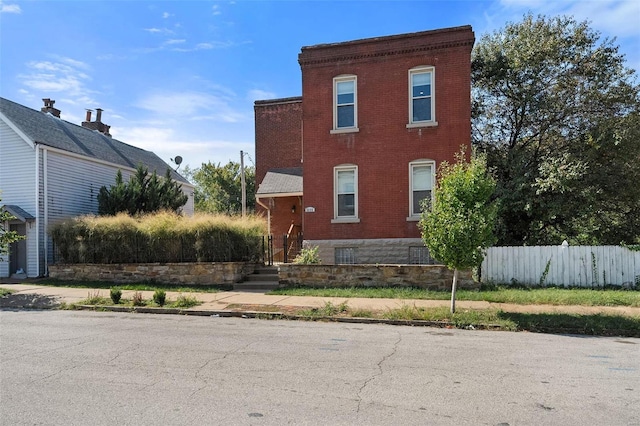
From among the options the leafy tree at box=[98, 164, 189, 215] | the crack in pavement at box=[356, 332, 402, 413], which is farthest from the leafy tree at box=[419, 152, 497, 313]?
the leafy tree at box=[98, 164, 189, 215]

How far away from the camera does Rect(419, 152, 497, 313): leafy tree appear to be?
9.64m

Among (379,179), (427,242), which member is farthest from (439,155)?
(427,242)

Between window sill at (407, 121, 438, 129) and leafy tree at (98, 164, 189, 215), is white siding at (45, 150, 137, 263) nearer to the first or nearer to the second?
leafy tree at (98, 164, 189, 215)

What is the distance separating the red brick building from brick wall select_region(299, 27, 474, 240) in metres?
0.04

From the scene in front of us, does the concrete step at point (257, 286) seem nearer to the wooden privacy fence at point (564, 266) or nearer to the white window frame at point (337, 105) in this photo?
the white window frame at point (337, 105)

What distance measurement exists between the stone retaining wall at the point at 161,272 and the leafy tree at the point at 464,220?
25.2ft

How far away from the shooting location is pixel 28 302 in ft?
40.9

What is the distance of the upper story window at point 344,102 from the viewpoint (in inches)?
678

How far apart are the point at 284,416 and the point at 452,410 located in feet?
5.77

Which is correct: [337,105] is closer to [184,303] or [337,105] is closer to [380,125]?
[380,125]

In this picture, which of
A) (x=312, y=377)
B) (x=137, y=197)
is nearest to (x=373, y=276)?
(x=312, y=377)

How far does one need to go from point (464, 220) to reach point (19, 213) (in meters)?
17.4

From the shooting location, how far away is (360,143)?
55.7 feet

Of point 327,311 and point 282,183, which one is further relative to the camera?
point 282,183
